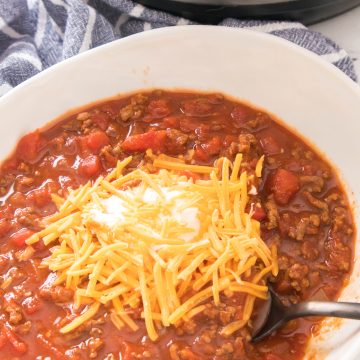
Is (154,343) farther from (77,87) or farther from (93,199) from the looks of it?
(77,87)

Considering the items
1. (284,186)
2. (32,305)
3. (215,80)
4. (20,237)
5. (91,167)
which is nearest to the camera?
(32,305)

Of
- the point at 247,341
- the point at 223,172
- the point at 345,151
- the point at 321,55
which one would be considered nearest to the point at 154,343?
the point at 247,341

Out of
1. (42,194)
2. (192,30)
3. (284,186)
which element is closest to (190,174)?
(284,186)

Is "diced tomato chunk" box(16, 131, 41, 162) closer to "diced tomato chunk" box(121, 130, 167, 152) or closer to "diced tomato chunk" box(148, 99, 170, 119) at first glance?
"diced tomato chunk" box(121, 130, 167, 152)

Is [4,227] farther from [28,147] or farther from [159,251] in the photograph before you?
[159,251]

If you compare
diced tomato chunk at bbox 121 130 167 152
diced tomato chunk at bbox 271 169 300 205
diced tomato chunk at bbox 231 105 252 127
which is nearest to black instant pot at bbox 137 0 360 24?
diced tomato chunk at bbox 231 105 252 127

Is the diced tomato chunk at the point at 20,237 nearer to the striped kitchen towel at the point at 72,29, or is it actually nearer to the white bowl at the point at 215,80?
the white bowl at the point at 215,80
